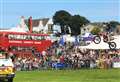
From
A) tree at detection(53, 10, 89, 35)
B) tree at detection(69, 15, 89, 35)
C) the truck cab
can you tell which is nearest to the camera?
the truck cab

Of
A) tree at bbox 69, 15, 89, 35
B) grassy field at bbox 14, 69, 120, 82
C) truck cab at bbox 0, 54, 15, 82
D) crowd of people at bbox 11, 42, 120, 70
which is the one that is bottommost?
grassy field at bbox 14, 69, 120, 82

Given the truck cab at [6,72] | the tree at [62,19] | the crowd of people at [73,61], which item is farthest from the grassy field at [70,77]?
the tree at [62,19]

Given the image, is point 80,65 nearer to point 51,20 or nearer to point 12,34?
point 12,34

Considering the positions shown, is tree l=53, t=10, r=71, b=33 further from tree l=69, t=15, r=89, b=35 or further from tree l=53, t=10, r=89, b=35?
tree l=69, t=15, r=89, b=35

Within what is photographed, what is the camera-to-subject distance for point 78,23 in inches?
5714

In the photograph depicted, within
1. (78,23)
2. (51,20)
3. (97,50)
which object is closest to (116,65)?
(97,50)

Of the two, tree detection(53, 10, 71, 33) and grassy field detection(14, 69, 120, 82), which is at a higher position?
tree detection(53, 10, 71, 33)

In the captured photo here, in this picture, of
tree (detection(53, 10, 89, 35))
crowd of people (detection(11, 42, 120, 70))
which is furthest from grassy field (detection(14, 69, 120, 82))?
tree (detection(53, 10, 89, 35))

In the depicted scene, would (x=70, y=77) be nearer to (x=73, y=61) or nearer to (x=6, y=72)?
(x=6, y=72)

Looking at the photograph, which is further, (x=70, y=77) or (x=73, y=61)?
(x=73, y=61)

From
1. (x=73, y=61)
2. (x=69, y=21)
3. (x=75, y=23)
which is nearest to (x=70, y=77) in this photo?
(x=73, y=61)

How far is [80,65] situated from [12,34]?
514 inches

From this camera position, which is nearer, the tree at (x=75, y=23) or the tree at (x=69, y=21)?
the tree at (x=75, y=23)

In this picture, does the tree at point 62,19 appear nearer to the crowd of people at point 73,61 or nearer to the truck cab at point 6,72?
the crowd of people at point 73,61
